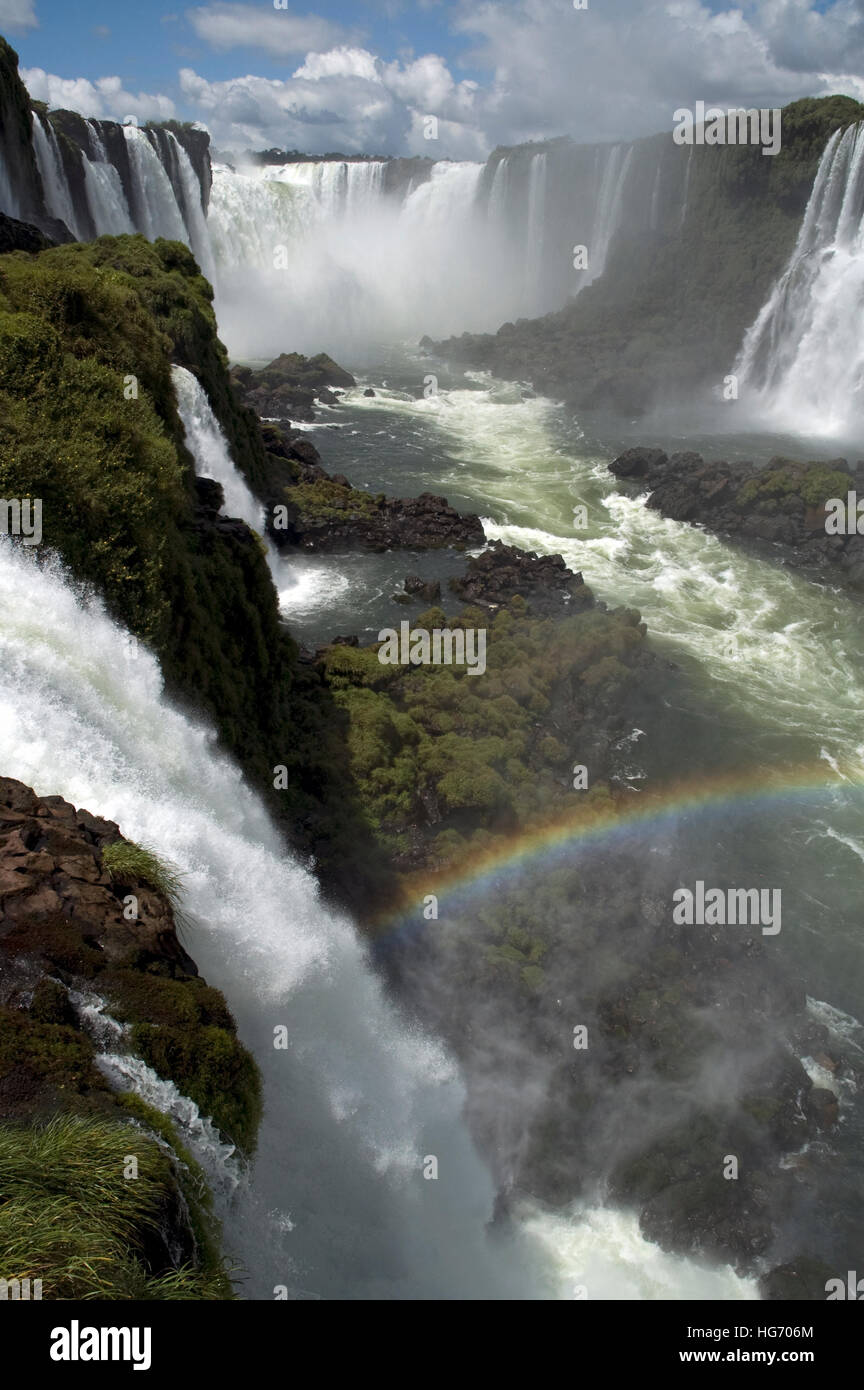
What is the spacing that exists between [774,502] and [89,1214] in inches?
1368

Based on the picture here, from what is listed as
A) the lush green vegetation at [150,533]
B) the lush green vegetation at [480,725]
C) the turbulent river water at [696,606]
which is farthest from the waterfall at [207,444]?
the lush green vegetation at [480,725]

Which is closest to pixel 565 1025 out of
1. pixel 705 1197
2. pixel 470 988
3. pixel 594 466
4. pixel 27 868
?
pixel 470 988

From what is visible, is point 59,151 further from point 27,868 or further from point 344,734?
point 27,868

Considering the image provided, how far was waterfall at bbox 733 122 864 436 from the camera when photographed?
1817 inches

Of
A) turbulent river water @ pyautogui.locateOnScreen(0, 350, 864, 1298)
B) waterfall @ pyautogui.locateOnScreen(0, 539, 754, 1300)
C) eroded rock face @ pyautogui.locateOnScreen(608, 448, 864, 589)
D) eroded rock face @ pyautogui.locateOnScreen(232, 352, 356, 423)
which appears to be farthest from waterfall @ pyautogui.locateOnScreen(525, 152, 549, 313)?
waterfall @ pyautogui.locateOnScreen(0, 539, 754, 1300)

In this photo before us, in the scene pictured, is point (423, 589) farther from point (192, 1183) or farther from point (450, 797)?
point (192, 1183)

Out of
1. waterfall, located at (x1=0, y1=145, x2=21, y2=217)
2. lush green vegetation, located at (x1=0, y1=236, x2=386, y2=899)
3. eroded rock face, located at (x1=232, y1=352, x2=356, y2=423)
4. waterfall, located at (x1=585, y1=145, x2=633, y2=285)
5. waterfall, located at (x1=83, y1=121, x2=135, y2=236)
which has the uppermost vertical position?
waterfall, located at (x1=585, y1=145, x2=633, y2=285)

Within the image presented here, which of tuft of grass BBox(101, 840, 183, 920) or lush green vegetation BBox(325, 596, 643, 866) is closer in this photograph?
tuft of grass BBox(101, 840, 183, 920)

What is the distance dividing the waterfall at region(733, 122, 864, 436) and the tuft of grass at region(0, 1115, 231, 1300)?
1984 inches

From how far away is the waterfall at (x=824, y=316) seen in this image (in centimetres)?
4616

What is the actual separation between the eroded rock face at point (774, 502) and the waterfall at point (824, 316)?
13.4m

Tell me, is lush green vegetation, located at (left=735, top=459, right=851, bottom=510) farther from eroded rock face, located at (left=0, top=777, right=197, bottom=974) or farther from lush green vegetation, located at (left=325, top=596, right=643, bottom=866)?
eroded rock face, located at (left=0, top=777, right=197, bottom=974)

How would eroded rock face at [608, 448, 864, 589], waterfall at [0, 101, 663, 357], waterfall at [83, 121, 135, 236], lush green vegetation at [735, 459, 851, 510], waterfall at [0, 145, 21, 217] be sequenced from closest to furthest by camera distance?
eroded rock face at [608, 448, 864, 589] < lush green vegetation at [735, 459, 851, 510] < waterfall at [0, 145, 21, 217] < waterfall at [83, 121, 135, 236] < waterfall at [0, 101, 663, 357]

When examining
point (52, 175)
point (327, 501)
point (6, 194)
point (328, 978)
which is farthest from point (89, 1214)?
point (52, 175)
